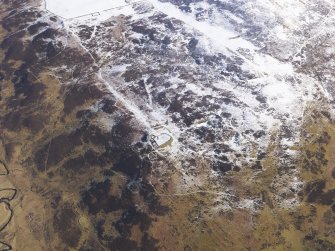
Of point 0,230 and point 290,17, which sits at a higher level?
point 290,17

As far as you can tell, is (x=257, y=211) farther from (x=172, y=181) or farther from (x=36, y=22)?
(x=36, y=22)

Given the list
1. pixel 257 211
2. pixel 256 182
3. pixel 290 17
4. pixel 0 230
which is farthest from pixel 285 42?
pixel 0 230

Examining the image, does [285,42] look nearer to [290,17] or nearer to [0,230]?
[290,17]

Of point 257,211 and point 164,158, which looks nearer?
point 257,211

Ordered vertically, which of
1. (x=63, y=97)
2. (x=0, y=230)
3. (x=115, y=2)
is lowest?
(x=0, y=230)

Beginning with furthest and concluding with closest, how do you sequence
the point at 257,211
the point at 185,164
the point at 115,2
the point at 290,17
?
the point at 115,2 → the point at 290,17 → the point at 185,164 → the point at 257,211

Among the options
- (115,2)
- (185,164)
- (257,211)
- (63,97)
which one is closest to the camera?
(257,211)

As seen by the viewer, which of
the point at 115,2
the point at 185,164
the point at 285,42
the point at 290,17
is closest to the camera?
the point at 185,164

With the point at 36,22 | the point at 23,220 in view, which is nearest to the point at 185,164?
the point at 23,220

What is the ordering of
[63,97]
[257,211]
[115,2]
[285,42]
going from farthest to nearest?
[115,2]
[285,42]
[63,97]
[257,211]
